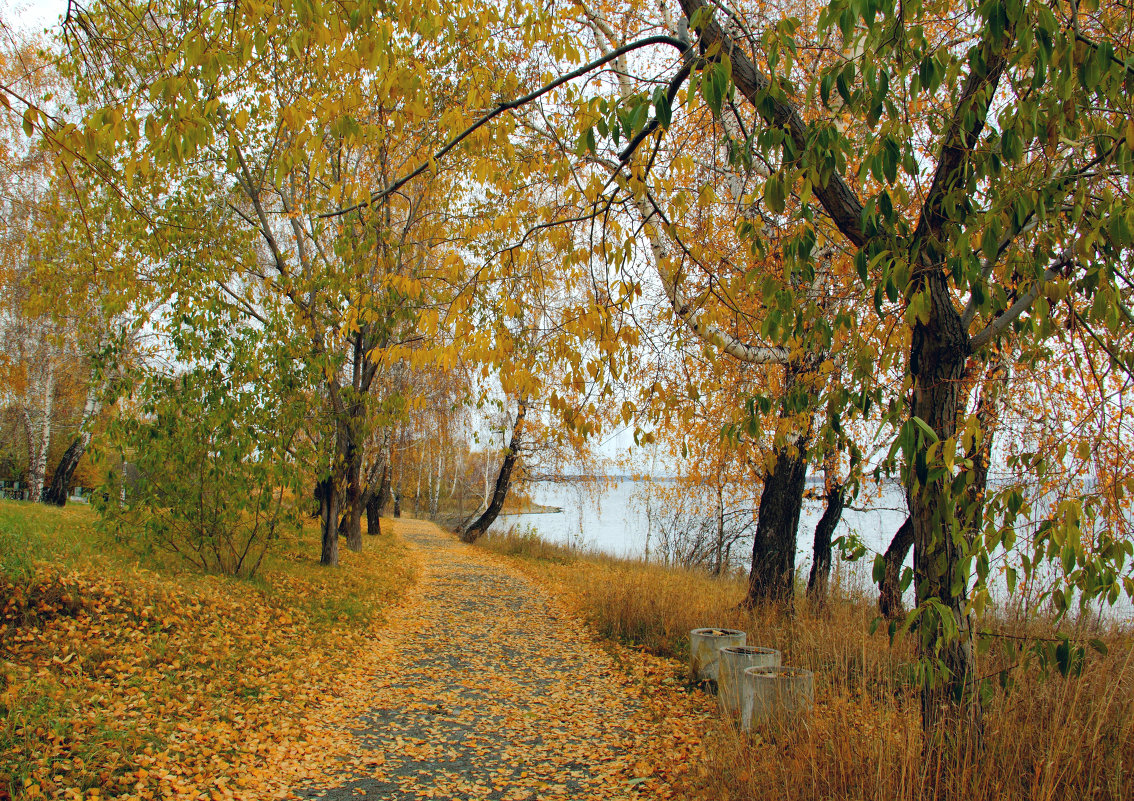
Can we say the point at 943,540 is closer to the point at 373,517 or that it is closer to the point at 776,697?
the point at 776,697

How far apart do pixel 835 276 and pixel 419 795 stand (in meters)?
5.24

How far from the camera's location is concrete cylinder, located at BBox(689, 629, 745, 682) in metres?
5.30

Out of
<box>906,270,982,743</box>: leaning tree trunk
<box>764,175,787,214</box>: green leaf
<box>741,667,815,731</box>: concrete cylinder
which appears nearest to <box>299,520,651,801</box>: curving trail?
<box>741,667,815,731</box>: concrete cylinder

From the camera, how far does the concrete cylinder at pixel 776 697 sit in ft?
11.8

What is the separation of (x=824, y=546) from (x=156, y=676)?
6894 mm

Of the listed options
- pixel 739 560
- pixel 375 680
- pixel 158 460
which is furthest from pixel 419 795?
pixel 739 560

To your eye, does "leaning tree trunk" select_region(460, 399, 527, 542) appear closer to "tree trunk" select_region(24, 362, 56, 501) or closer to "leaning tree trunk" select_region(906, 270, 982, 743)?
"tree trunk" select_region(24, 362, 56, 501)

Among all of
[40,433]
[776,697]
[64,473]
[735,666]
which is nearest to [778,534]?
[735,666]

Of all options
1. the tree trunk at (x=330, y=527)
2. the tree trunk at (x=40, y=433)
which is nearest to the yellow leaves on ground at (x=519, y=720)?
A: the tree trunk at (x=330, y=527)

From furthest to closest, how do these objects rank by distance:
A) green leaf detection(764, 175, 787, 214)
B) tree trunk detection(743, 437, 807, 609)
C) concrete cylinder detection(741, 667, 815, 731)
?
1. tree trunk detection(743, 437, 807, 609)
2. concrete cylinder detection(741, 667, 815, 731)
3. green leaf detection(764, 175, 787, 214)

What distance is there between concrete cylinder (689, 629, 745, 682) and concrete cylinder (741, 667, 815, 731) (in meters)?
1.24

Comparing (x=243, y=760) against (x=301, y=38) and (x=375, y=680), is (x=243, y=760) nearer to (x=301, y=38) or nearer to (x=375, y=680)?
(x=375, y=680)

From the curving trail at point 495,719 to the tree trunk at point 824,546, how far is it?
2.66 meters

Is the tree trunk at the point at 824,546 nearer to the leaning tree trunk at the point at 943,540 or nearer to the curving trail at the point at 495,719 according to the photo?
the curving trail at the point at 495,719
